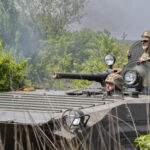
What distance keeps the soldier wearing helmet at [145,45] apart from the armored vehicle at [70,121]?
Answer: 0.58 m

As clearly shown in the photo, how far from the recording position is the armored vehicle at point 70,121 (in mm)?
3465

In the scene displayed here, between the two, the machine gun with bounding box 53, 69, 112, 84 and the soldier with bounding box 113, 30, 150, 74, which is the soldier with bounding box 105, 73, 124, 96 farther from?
the soldier with bounding box 113, 30, 150, 74

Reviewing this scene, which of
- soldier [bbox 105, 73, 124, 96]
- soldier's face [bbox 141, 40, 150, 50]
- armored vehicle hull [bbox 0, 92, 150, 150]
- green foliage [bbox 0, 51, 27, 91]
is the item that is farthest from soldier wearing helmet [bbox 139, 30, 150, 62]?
green foliage [bbox 0, 51, 27, 91]

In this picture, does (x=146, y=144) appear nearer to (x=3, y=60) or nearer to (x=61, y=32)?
(x=3, y=60)

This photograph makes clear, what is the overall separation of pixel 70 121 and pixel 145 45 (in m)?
2.72

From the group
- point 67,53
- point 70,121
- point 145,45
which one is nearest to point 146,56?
point 145,45

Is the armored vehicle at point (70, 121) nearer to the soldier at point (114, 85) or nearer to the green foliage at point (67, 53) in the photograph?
the soldier at point (114, 85)

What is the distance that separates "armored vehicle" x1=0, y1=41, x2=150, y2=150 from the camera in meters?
3.46

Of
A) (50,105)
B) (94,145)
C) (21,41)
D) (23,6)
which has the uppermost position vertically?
(23,6)

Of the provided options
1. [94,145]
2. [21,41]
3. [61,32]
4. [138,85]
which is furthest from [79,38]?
[94,145]

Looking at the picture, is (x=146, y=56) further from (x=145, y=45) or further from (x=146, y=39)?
(x=146, y=39)

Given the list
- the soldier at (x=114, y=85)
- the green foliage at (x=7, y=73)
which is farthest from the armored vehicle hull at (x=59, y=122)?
the green foliage at (x=7, y=73)

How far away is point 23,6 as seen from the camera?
26.7m

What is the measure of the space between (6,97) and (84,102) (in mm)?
1347
